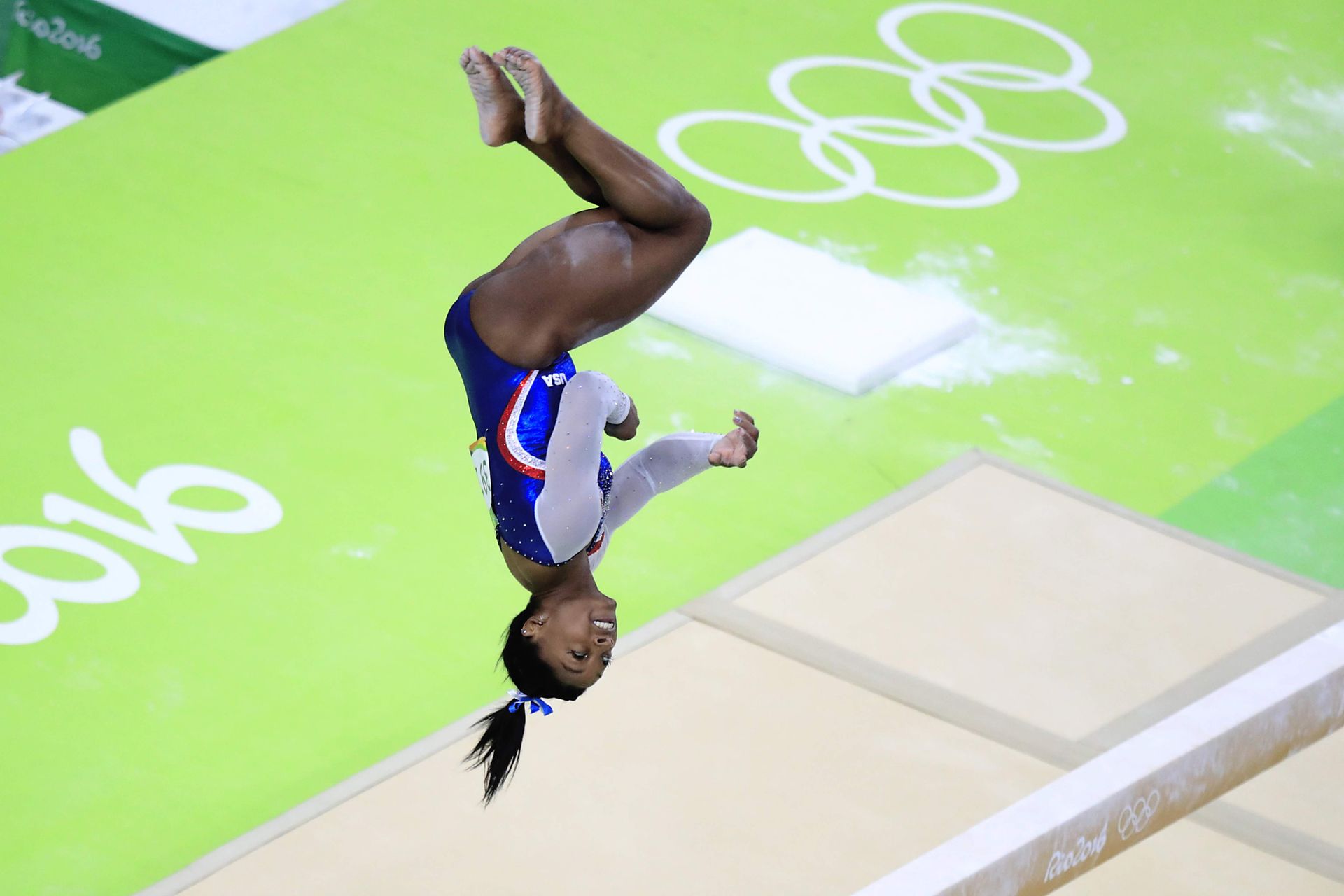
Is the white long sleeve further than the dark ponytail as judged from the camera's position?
No

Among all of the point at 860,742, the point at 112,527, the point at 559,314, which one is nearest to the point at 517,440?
the point at 559,314

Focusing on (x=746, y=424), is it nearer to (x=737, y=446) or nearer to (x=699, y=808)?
(x=737, y=446)

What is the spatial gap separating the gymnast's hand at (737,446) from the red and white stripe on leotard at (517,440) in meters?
0.31

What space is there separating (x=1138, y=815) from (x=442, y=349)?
13.8 ft

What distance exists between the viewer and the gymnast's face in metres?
3.65

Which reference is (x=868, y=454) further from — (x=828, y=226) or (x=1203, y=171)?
(x=1203, y=171)

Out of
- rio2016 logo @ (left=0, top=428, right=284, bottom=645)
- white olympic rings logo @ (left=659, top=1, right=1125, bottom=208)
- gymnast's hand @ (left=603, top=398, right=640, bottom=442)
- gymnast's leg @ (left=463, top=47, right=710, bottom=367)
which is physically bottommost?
rio2016 logo @ (left=0, top=428, right=284, bottom=645)

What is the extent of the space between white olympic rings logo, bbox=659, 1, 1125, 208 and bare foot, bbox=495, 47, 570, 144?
4824mm

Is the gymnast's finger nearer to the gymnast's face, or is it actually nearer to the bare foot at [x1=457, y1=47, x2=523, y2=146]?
the gymnast's face

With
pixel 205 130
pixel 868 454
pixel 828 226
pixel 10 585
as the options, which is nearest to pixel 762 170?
pixel 828 226

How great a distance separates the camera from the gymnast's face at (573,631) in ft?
12.0

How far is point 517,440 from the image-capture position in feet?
10.6

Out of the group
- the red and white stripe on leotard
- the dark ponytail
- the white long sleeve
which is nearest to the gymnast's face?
the dark ponytail

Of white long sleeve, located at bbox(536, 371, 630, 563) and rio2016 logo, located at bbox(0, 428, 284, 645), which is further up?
white long sleeve, located at bbox(536, 371, 630, 563)
